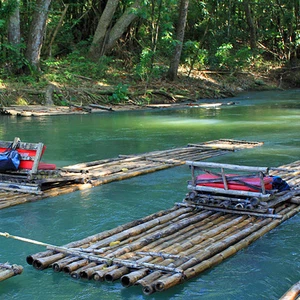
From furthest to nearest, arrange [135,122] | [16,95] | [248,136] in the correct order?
1. [16,95]
2. [135,122]
3. [248,136]

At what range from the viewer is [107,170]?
437 inches

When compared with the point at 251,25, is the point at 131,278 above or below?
below

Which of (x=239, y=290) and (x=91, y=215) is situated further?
(x=91, y=215)

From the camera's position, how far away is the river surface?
5.76 meters

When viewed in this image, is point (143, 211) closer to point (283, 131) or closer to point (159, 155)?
point (159, 155)

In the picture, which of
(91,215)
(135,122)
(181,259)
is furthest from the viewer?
(135,122)

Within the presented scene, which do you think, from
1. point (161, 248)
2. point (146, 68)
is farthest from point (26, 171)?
point (146, 68)

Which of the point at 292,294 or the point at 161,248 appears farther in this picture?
the point at 161,248

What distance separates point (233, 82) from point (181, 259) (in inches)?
1185

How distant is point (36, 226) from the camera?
7816 mm

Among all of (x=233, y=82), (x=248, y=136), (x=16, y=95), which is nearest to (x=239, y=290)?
(x=248, y=136)

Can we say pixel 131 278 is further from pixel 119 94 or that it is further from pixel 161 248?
pixel 119 94

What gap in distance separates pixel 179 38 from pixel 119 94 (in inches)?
242

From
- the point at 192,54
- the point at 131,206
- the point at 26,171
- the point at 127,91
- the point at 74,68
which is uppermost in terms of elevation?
the point at 192,54
